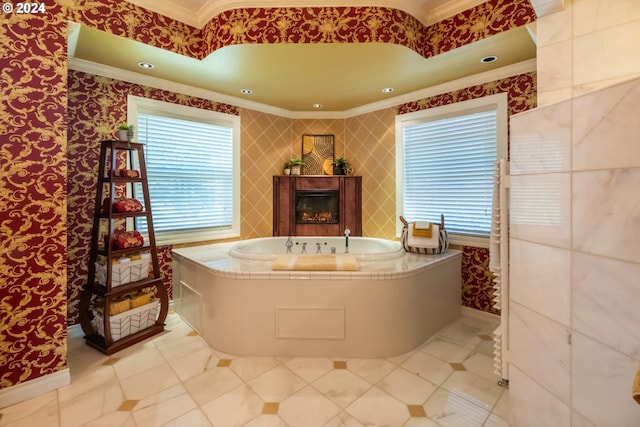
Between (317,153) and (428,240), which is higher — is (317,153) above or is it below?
above

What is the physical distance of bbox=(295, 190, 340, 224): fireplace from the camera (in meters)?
4.02

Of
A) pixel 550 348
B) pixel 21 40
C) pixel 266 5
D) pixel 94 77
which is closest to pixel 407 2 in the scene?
pixel 266 5

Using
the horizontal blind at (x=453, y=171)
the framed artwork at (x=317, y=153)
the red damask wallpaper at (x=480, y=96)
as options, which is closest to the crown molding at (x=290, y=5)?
the red damask wallpaper at (x=480, y=96)

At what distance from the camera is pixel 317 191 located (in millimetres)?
4008

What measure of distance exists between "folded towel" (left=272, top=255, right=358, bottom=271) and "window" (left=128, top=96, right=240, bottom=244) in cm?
143

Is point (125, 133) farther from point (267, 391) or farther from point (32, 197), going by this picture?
point (267, 391)

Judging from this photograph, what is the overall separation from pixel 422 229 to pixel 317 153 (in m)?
1.87

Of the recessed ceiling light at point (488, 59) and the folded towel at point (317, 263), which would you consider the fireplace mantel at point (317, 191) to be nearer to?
the folded towel at point (317, 263)

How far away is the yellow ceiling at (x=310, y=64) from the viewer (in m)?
2.30

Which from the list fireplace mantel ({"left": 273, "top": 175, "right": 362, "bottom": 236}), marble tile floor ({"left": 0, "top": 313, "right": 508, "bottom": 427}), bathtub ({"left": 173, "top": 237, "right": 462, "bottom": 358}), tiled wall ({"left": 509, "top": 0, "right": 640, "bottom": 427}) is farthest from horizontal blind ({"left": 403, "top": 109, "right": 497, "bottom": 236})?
tiled wall ({"left": 509, "top": 0, "right": 640, "bottom": 427})

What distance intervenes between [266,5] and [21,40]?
156cm

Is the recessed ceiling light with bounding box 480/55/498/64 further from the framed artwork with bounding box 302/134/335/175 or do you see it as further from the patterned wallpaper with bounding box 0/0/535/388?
the framed artwork with bounding box 302/134/335/175

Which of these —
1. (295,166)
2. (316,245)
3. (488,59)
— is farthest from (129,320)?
(488,59)

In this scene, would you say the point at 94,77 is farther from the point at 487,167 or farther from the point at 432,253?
the point at 487,167
